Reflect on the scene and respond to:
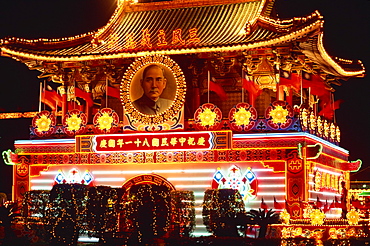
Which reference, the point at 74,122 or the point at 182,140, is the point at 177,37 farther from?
the point at 74,122

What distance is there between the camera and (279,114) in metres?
23.7

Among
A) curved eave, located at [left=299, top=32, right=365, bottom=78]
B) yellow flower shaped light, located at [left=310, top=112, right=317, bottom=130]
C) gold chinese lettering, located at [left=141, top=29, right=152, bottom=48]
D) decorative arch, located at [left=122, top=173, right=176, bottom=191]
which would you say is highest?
gold chinese lettering, located at [left=141, top=29, right=152, bottom=48]

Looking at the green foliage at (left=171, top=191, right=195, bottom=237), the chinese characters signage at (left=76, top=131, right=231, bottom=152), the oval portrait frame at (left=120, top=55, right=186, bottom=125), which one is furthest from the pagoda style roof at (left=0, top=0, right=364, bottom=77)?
the green foliage at (left=171, top=191, right=195, bottom=237)

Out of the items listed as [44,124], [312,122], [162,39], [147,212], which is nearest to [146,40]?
[162,39]

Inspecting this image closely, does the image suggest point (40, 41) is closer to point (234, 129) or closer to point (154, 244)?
point (234, 129)

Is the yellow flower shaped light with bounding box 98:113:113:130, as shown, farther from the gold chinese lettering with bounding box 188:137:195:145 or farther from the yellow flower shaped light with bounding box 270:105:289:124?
the yellow flower shaped light with bounding box 270:105:289:124

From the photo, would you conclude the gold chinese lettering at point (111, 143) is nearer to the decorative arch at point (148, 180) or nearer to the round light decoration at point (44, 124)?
the decorative arch at point (148, 180)

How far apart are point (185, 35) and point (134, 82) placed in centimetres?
255

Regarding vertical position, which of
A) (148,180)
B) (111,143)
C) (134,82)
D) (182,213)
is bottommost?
(182,213)

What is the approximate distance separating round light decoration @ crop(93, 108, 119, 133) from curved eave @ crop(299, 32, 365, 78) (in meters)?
6.28

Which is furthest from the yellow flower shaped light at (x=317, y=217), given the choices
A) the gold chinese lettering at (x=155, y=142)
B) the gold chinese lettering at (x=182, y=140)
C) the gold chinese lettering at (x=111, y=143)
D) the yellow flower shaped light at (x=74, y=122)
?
the yellow flower shaped light at (x=74, y=122)

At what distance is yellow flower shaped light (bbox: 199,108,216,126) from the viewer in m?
24.4

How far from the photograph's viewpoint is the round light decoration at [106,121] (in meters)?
25.4

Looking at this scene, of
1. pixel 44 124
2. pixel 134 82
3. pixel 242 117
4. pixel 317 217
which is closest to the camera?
pixel 317 217
